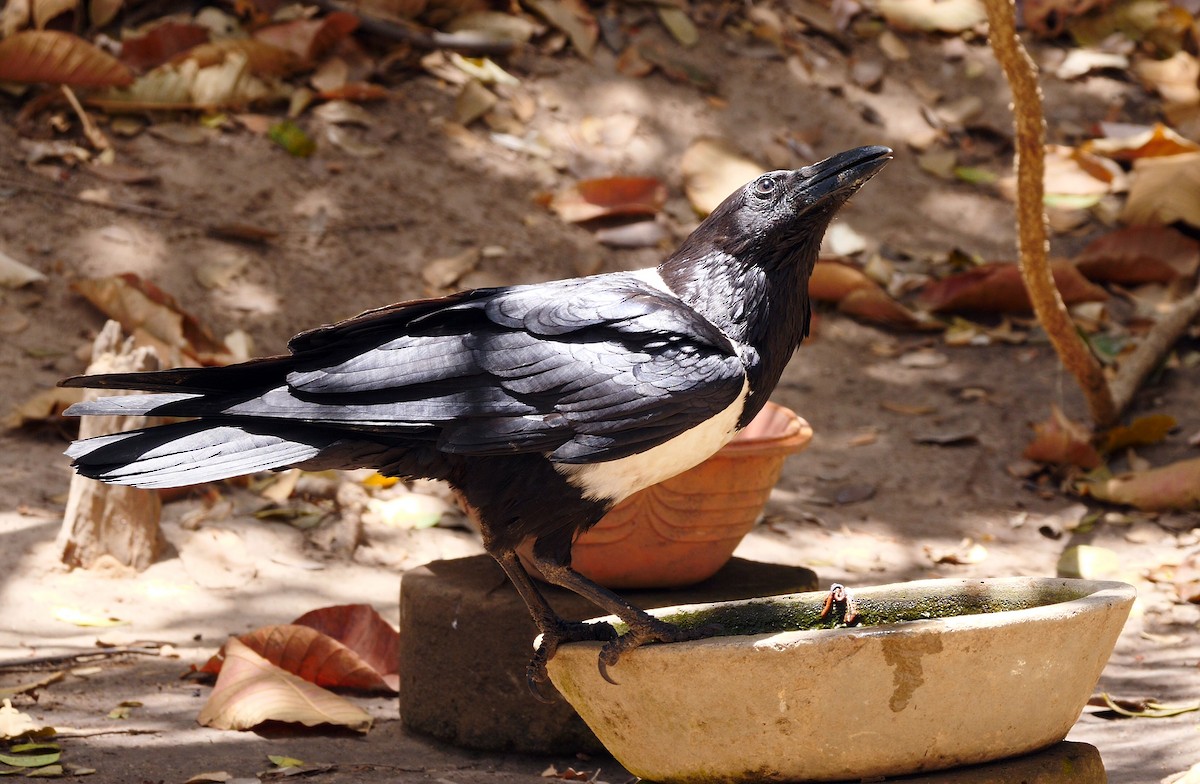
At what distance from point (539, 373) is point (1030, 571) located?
2.68 meters

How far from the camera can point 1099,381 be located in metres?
5.09

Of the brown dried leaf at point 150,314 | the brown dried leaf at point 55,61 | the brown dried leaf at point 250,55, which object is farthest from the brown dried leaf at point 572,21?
the brown dried leaf at point 150,314

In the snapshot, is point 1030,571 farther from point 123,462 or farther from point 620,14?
point 620,14

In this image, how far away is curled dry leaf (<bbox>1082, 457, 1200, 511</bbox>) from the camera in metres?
4.78

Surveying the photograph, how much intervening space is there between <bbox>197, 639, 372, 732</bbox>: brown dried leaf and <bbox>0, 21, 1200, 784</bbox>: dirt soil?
5 centimetres

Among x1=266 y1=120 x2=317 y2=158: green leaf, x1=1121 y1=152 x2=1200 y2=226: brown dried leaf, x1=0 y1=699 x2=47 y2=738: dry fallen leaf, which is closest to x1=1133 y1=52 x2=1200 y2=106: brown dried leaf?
x1=1121 y1=152 x2=1200 y2=226: brown dried leaf

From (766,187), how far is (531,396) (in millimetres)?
692

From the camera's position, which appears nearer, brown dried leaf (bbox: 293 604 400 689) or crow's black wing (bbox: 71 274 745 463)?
crow's black wing (bbox: 71 274 745 463)

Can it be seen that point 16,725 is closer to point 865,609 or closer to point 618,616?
point 618,616

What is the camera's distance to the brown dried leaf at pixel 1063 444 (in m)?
5.16

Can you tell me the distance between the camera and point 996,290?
619 centimetres

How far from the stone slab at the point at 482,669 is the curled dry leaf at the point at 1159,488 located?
221 centimetres

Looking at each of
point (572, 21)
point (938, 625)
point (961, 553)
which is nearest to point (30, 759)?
point (938, 625)

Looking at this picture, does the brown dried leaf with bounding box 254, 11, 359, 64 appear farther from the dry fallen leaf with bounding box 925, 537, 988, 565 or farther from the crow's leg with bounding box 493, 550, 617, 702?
the crow's leg with bounding box 493, 550, 617, 702
